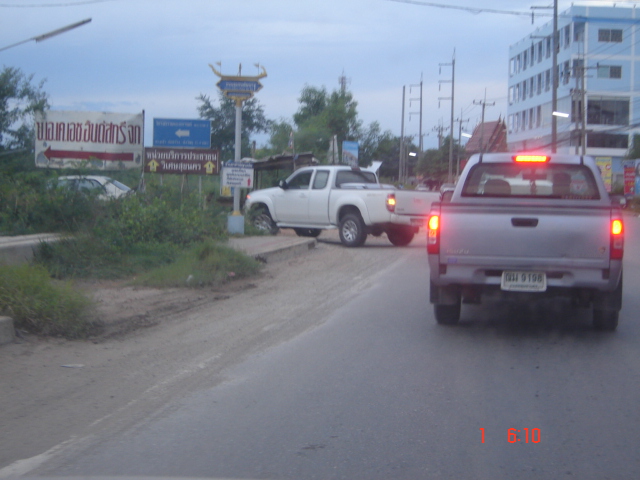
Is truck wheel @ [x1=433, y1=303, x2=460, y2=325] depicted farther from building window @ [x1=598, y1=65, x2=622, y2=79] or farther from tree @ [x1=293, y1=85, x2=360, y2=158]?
building window @ [x1=598, y1=65, x2=622, y2=79]

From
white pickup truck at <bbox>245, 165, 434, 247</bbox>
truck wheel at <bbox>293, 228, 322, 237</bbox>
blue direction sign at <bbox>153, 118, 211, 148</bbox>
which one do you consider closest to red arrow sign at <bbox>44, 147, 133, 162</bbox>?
blue direction sign at <bbox>153, 118, 211, 148</bbox>

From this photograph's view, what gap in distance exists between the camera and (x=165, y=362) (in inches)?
258

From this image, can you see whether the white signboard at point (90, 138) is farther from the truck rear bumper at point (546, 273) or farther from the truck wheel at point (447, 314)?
the truck rear bumper at point (546, 273)

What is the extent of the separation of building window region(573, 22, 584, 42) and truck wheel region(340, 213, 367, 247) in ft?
172

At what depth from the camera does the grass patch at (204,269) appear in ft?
35.2

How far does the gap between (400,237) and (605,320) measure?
34.5 ft

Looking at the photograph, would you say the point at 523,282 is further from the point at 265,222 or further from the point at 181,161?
the point at 265,222

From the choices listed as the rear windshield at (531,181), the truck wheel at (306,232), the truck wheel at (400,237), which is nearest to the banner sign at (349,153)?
the truck wheel at (306,232)

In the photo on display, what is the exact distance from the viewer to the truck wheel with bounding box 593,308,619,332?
292 inches

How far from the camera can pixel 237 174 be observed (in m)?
17.5

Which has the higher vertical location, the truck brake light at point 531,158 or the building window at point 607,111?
the building window at point 607,111

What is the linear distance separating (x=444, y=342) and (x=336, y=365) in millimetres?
1429

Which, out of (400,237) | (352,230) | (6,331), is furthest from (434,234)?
(400,237)

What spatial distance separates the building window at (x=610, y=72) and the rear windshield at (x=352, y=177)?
51165mm
